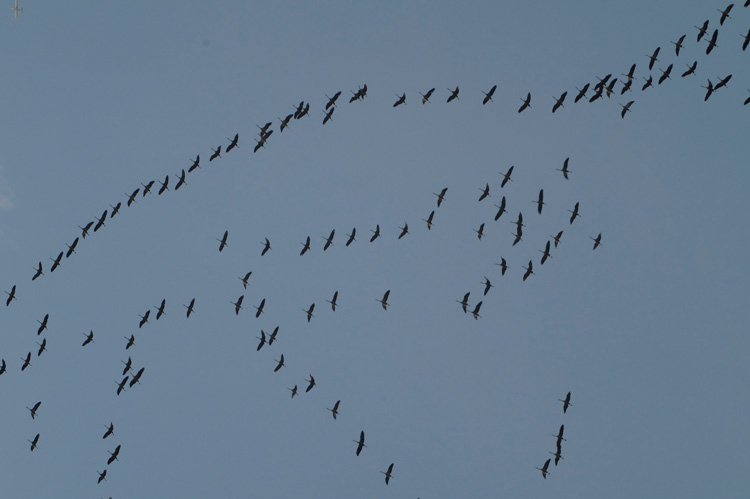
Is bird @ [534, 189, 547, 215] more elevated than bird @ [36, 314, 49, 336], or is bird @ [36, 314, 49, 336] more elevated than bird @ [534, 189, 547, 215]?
bird @ [534, 189, 547, 215]

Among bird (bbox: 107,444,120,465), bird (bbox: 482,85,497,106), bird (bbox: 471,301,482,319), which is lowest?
bird (bbox: 107,444,120,465)

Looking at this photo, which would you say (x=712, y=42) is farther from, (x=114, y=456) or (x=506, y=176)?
(x=114, y=456)

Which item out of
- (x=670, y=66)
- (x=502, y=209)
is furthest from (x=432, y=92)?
(x=670, y=66)

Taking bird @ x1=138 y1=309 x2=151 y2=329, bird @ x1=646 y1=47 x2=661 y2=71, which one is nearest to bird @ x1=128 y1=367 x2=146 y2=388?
bird @ x1=138 y1=309 x2=151 y2=329

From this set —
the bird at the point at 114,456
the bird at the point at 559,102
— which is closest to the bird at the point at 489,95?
the bird at the point at 559,102

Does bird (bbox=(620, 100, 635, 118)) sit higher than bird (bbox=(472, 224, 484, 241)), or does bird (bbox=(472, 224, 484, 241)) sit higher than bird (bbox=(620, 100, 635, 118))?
bird (bbox=(620, 100, 635, 118))

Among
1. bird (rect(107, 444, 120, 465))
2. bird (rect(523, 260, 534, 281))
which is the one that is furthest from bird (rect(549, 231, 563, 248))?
bird (rect(107, 444, 120, 465))

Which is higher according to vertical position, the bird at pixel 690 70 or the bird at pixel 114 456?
the bird at pixel 690 70

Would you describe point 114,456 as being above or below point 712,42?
below

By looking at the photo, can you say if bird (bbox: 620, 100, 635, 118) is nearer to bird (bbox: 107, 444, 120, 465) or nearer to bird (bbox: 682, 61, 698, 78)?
bird (bbox: 682, 61, 698, 78)

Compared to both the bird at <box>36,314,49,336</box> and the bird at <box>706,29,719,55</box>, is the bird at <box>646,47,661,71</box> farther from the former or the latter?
the bird at <box>36,314,49,336</box>

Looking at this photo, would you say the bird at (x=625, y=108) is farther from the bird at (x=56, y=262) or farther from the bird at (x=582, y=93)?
the bird at (x=56, y=262)

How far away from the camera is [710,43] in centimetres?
12075

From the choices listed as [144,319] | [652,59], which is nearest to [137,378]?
[144,319]
